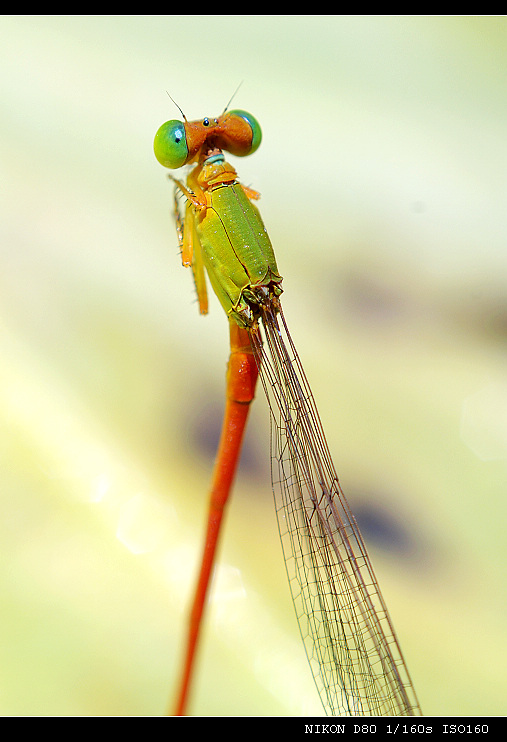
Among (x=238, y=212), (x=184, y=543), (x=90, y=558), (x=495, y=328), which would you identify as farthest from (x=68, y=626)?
(x=495, y=328)

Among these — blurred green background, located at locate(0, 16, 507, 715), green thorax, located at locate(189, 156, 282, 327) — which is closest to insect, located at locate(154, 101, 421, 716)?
green thorax, located at locate(189, 156, 282, 327)

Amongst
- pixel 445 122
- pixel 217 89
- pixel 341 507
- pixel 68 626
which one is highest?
pixel 217 89

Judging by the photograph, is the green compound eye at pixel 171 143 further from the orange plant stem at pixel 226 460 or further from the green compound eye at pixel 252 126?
the orange plant stem at pixel 226 460

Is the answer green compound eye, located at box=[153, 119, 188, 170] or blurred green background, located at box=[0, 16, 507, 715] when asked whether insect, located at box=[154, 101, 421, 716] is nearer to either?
green compound eye, located at box=[153, 119, 188, 170]

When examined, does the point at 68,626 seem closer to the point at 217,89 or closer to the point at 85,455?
the point at 85,455

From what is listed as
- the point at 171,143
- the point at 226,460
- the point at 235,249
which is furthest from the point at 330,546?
the point at 171,143

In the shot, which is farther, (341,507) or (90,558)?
(90,558)

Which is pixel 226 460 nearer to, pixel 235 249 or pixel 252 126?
pixel 235 249
